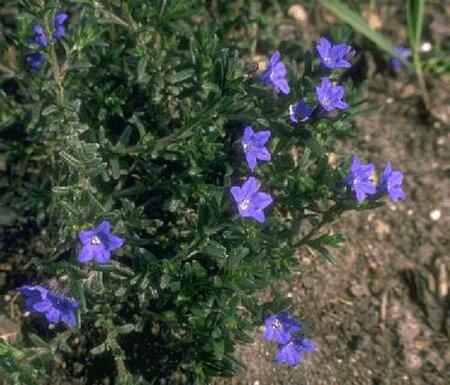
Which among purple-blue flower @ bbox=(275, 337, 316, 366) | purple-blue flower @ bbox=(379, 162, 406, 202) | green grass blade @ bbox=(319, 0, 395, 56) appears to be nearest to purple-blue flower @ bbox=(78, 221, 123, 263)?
purple-blue flower @ bbox=(275, 337, 316, 366)

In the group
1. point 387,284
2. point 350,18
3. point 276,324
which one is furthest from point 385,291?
point 350,18

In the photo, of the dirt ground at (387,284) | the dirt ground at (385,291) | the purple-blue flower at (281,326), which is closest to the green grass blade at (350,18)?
the dirt ground at (387,284)

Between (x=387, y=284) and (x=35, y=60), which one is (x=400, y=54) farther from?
(x=35, y=60)

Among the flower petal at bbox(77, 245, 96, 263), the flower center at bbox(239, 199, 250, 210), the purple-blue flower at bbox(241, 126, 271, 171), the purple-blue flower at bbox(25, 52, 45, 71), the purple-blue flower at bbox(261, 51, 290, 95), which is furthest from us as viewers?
the purple-blue flower at bbox(25, 52, 45, 71)

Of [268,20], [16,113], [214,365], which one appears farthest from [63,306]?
Answer: [268,20]

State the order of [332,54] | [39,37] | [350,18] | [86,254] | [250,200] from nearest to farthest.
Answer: [86,254]
[250,200]
[332,54]
[39,37]
[350,18]

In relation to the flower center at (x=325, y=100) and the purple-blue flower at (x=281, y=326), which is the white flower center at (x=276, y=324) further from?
the flower center at (x=325, y=100)

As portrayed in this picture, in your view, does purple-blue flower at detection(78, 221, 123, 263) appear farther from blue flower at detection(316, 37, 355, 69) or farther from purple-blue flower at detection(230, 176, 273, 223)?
blue flower at detection(316, 37, 355, 69)
